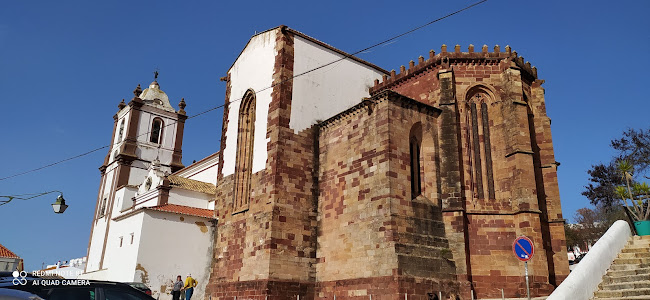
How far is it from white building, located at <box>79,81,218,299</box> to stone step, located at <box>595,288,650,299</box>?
15.9 metres

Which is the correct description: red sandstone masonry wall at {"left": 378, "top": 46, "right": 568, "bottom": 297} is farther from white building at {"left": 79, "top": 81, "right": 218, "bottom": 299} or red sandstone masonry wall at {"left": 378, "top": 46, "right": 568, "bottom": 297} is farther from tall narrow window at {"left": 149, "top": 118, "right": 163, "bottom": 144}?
tall narrow window at {"left": 149, "top": 118, "right": 163, "bottom": 144}

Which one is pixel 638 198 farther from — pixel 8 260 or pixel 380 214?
pixel 8 260

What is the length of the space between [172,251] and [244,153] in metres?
5.25

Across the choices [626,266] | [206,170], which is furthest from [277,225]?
[206,170]

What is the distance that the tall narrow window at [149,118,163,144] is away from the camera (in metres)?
38.1

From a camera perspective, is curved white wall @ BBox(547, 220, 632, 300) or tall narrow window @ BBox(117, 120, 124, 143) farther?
tall narrow window @ BBox(117, 120, 124, 143)

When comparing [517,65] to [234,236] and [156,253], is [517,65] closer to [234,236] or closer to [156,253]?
[234,236]

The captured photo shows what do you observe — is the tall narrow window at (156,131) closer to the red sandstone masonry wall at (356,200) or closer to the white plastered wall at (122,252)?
the white plastered wall at (122,252)

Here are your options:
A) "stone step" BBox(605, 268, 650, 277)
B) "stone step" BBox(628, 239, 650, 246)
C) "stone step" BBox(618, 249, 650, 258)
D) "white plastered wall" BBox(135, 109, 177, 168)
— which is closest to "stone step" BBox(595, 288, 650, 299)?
"stone step" BBox(605, 268, 650, 277)

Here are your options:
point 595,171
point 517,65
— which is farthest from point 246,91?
point 595,171

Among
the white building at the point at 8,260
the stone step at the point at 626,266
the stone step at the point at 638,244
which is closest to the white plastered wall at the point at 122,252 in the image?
the stone step at the point at 626,266

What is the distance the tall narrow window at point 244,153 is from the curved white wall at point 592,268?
1314cm

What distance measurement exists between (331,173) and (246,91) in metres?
6.40

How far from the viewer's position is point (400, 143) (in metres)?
17.4
